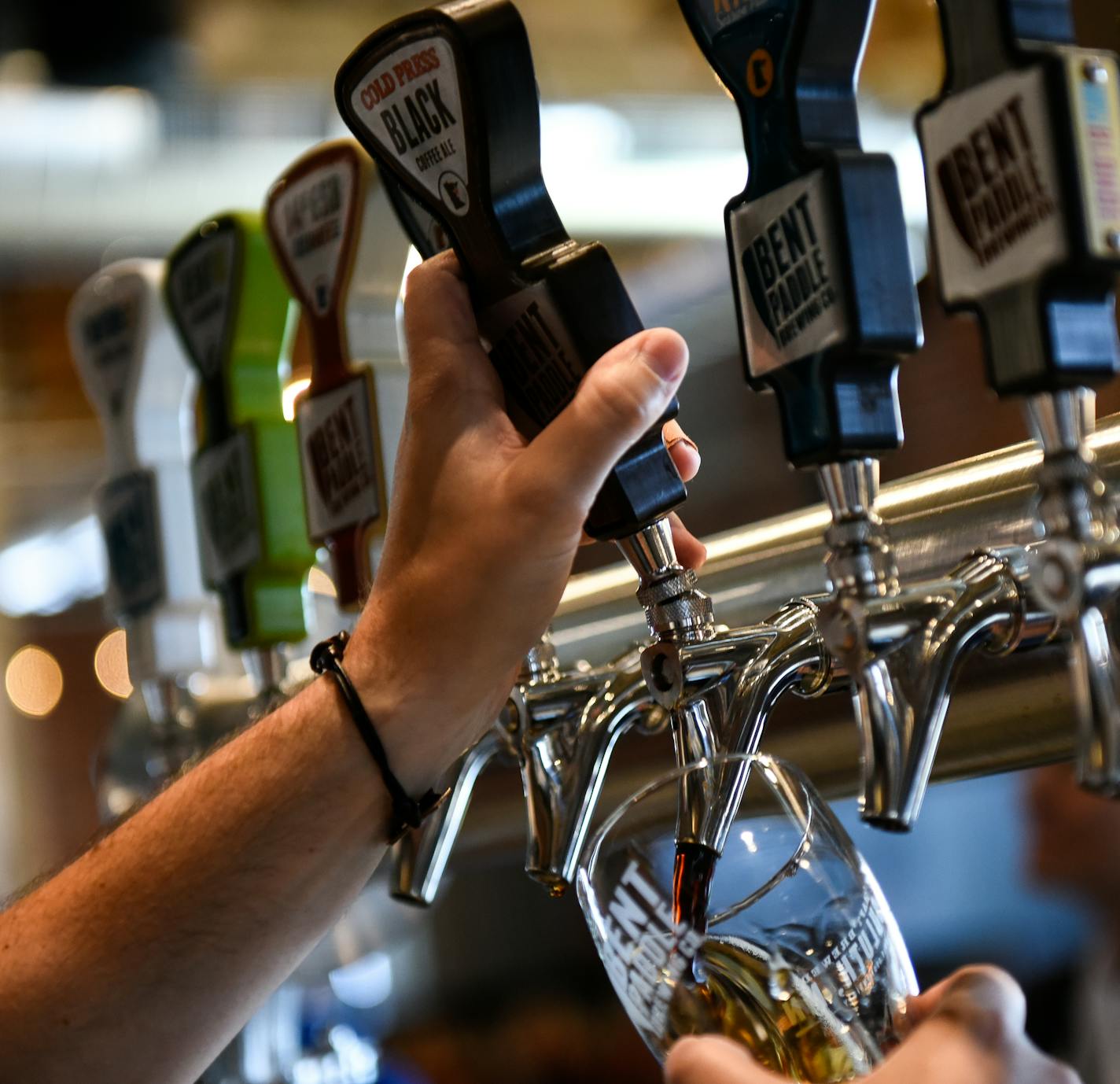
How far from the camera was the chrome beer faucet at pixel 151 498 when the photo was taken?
1121 mm

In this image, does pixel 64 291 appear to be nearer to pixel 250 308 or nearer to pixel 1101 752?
pixel 250 308

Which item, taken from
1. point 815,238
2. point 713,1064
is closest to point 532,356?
point 815,238

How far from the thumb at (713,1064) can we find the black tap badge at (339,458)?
1.47ft

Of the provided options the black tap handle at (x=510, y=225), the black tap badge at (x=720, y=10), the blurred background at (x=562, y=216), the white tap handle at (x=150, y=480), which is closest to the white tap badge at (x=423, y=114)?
the black tap handle at (x=510, y=225)

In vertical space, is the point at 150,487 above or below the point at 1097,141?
below

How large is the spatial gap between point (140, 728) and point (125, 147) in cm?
159

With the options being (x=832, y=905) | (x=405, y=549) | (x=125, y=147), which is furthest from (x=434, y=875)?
(x=125, y=147)

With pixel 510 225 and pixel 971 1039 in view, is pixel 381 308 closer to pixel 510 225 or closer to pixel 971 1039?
pixel 510 225

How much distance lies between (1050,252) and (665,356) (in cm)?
16

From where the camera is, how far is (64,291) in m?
3.31

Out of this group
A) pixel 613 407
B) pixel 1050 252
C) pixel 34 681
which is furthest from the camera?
pixel 34 681

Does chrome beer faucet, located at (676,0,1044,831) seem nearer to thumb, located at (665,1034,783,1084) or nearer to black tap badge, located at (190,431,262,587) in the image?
thumb, located at (665,1034,783,1084)

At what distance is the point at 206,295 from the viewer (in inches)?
40.7

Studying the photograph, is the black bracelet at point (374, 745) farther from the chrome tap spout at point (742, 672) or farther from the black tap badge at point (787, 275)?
the black tap badge at point (787, 275)
